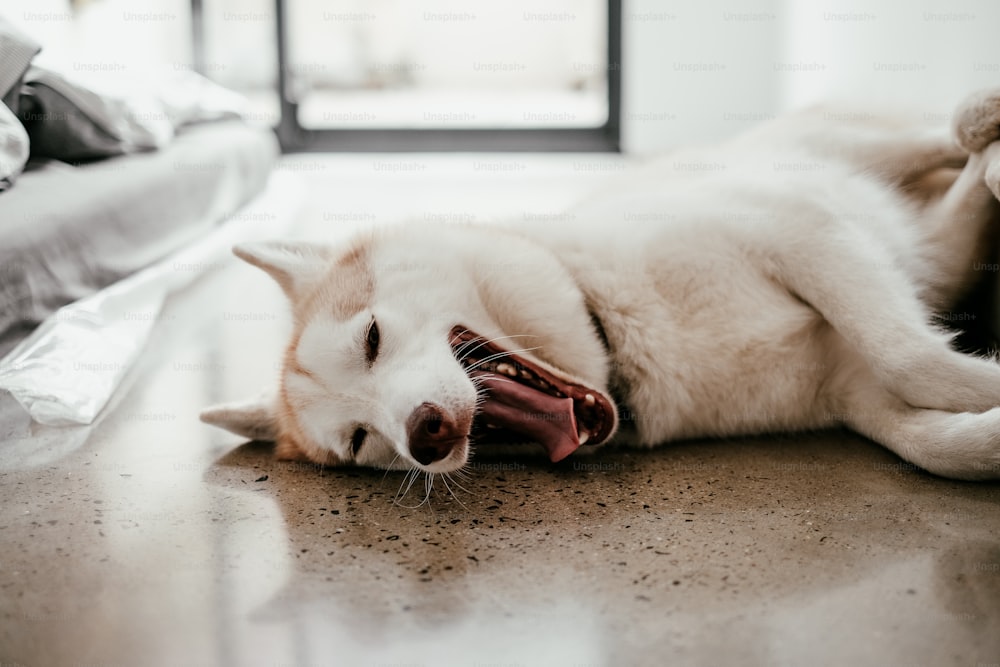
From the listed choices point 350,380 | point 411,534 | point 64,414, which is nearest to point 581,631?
point 411,534

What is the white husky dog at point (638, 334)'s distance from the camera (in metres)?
1.50

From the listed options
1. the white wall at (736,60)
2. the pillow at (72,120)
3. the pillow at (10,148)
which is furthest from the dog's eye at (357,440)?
the white wall at (736,60)

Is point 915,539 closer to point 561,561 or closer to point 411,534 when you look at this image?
point 561,561

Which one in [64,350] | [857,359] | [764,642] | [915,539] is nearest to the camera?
[764,642]

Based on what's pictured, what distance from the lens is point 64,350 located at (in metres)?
2.13

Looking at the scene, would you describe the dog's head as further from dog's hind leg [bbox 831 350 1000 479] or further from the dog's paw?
the dog's paw

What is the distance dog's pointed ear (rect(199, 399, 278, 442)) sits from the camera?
1.81 meters

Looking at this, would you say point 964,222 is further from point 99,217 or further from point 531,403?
point 99,217

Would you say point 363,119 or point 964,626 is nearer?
point 964,626

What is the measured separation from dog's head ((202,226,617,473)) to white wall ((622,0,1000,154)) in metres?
2.00

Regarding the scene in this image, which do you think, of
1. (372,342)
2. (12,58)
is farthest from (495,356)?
(12,58)

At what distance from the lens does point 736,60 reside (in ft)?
17.8

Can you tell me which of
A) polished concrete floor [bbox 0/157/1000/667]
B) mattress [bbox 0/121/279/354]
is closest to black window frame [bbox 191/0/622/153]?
mattress [bbox 0/121/279/354]

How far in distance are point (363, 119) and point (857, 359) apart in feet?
17.6
